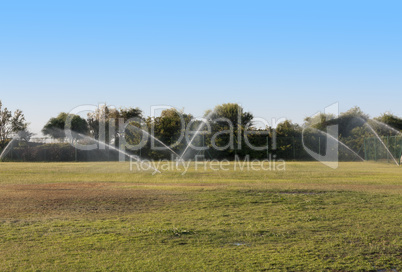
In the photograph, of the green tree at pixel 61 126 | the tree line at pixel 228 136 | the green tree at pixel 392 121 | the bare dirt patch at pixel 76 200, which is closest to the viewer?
the bare dirt patch at pixel 76 200

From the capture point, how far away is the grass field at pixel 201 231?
17.1 ft

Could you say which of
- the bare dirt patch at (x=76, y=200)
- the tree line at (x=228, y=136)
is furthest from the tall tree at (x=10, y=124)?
the bare dirt patch at (x=76, y=200)

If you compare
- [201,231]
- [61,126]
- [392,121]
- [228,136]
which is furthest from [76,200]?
[61,126]

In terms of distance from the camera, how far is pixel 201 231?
694 cm

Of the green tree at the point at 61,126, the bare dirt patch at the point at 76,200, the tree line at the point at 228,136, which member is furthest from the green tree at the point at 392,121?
the bare dirt patch at the point at 76,200

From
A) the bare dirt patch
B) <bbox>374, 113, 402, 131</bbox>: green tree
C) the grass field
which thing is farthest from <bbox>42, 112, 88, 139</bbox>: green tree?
the grass field

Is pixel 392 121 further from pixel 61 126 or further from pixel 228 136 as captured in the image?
pixel 61 126

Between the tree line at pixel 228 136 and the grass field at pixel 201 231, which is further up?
the tree line at pixel 228 136

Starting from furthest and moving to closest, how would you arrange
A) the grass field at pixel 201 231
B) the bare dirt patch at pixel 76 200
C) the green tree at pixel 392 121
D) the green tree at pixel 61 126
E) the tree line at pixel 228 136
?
1. the green tree at pixel 61 126
2. the green tree at pixel 392 121
3. the tree line at pixel 228 136
4. the bare dirt patch at pixel 76 200
5. the grass field at pixel 201 231

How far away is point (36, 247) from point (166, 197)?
559 cm

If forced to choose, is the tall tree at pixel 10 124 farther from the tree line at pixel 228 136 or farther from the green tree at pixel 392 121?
the green tree at pixel 392 121

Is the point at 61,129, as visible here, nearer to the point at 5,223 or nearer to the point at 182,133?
the point at 182,133

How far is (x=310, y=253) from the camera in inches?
221

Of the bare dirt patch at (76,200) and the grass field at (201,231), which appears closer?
the grass field at (201,231)
